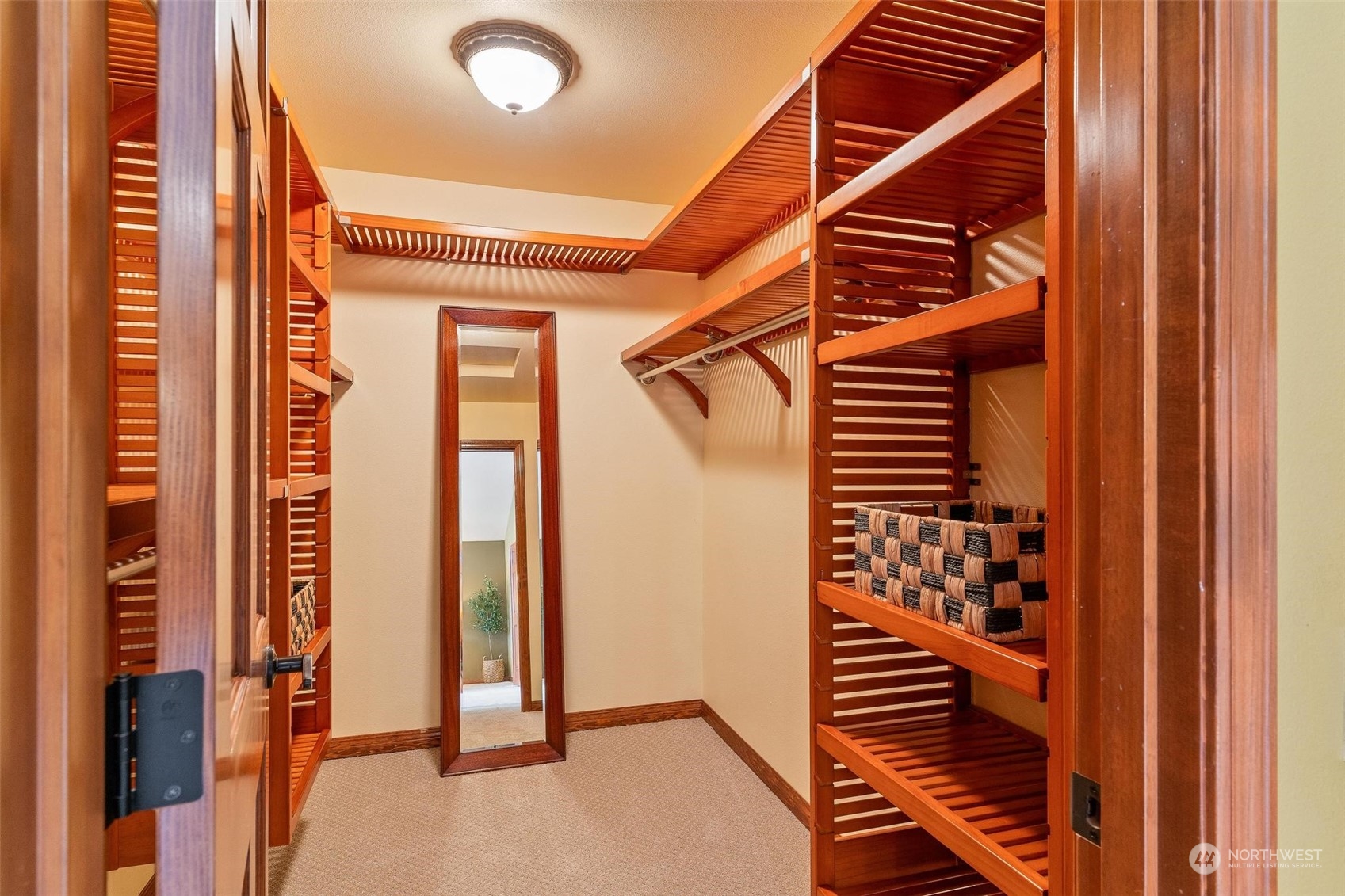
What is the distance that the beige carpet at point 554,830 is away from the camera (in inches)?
77.7

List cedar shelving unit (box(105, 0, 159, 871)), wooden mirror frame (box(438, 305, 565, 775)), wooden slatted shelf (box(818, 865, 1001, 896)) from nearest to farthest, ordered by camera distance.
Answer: cedar shelving unit (box(105, 0, 159, 871)), wooden slatted shelf (box(818, 865, 1001, 896)), wooden mirror frame (box(438, 305, 565, 775))

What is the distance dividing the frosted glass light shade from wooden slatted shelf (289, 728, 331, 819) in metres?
1.87

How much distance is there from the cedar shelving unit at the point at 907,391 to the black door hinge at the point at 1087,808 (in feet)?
Result: 1.00

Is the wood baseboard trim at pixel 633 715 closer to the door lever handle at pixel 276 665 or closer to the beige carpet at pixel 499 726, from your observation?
the beige carpet at pixel 499 726

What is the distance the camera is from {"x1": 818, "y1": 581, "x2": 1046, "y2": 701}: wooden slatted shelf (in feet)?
3.05

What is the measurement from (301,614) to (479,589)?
900 millimetres

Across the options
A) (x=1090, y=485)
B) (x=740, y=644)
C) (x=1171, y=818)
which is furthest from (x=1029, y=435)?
(x=740, y=644)

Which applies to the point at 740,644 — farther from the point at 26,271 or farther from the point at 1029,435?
the point at 26,271

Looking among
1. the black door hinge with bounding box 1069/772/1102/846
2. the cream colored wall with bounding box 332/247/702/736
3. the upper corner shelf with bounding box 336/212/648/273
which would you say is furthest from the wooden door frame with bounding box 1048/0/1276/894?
the cream colored wall with bounding box 332/247/702/736

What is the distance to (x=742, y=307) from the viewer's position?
7.02 feet

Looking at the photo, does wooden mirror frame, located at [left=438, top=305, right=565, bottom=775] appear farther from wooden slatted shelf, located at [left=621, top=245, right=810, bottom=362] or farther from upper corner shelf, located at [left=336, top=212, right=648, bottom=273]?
wooden slatted shelf, located at [left=621, top=245, right=810, bottom=362]

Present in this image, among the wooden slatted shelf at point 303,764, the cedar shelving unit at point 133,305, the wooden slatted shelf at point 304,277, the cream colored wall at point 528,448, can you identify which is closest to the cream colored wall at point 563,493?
the cream colored wall at point 528,448

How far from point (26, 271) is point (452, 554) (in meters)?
2.49

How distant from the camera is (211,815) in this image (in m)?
Answer: 0.49
